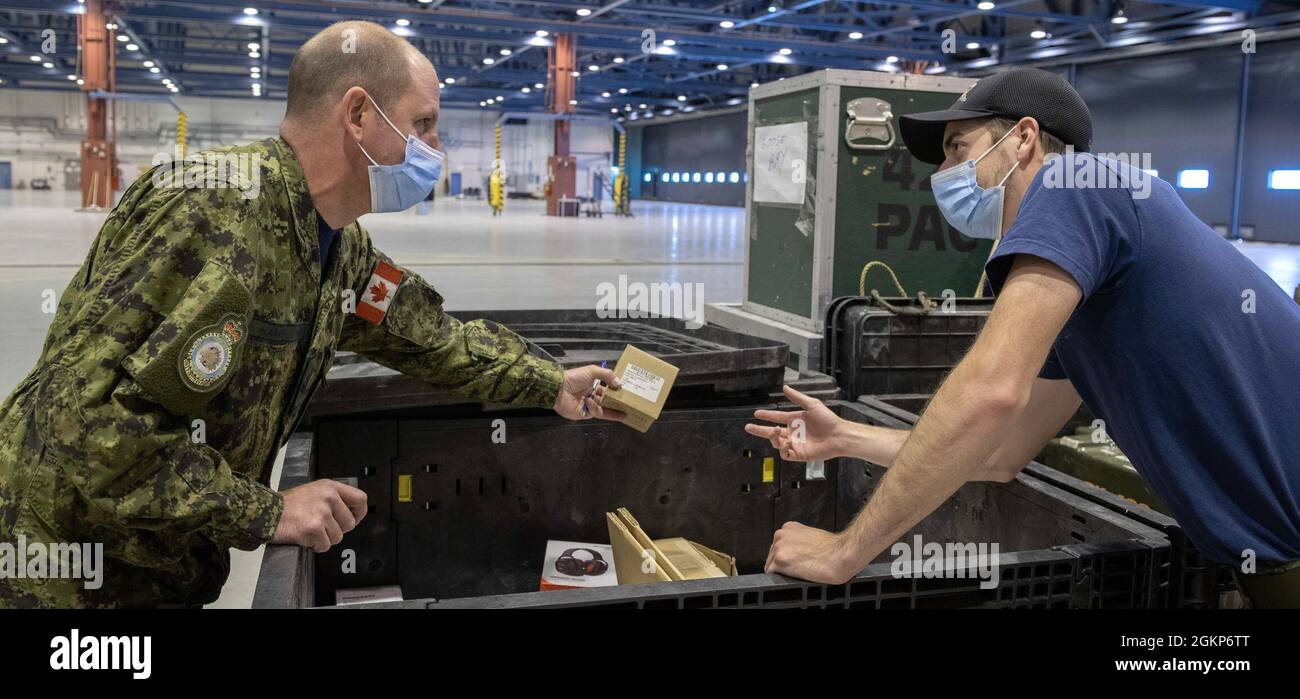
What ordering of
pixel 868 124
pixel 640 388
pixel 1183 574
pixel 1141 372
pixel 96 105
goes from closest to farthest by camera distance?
pixel 1141 372, pixel 1183 574, pixel 640 388, pixel 868 124, pixel 96 105

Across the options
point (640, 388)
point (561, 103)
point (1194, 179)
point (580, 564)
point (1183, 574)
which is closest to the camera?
point (1183, 574)

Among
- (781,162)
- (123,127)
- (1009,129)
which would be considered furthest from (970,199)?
(123,127)

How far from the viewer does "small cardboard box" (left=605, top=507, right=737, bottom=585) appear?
1.99m

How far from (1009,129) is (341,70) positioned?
1082 millimetres

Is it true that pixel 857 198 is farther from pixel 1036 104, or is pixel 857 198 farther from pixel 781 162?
pixel 1036 104

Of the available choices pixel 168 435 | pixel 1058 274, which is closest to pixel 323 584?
pixel 168 435

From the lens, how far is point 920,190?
386 centimetres

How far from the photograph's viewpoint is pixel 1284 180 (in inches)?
713

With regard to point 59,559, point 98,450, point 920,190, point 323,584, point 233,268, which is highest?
point 920,190

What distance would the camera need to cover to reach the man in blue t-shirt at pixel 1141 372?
1.33 m
